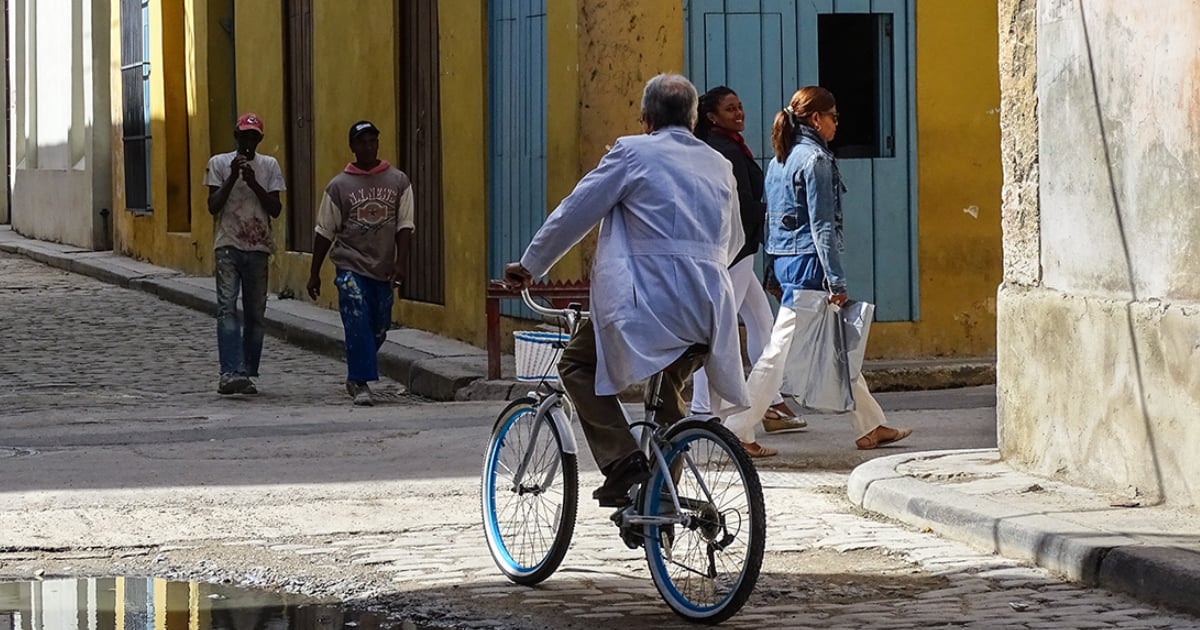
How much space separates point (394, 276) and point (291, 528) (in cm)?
449

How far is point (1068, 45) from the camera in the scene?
7910 mm

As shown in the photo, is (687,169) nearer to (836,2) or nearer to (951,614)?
(951,614)

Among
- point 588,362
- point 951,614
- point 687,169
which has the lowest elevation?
point 951,614

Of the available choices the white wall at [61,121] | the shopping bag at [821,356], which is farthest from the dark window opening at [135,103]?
the shopping bag at [821,356]

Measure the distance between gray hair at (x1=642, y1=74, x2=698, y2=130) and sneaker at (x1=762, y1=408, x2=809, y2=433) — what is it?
3.97 m

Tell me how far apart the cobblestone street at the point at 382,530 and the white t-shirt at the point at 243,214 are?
97 cm

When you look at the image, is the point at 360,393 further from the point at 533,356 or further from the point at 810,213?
the point at 810,213

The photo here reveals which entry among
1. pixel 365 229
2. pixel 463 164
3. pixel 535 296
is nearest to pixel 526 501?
pixel 535 296

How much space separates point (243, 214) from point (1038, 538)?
6715 mm

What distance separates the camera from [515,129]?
13375 millimetres

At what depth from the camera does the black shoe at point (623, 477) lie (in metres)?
6.02

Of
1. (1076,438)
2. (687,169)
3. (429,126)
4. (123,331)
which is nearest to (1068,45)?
(1076,438)

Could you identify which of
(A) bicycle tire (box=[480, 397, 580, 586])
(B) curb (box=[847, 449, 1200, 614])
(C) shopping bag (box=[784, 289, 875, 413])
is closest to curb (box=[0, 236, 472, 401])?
(C) shopping bag (box=[784, 289, 875, 413])

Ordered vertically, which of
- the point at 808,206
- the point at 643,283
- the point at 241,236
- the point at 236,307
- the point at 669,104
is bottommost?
the point at 236,307
